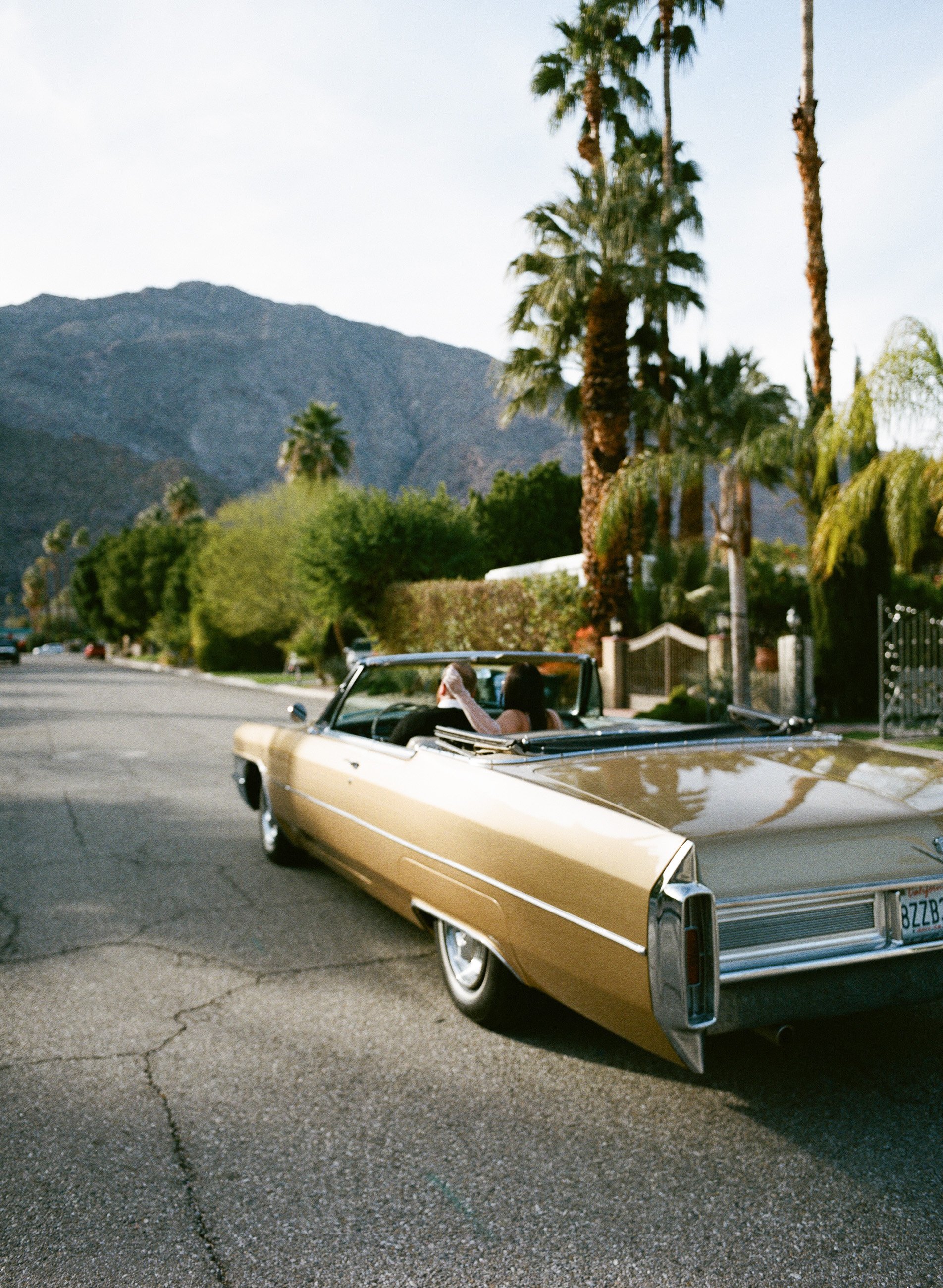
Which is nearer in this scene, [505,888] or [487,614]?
[505,888]

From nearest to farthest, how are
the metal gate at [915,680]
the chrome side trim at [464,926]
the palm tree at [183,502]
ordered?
the chrome side trim at [464,926]
the metal gate at [915,680]
the palm tree at [183,502]

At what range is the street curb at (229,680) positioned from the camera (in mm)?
26266

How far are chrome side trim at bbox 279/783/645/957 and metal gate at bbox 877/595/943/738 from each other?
32.6 feet

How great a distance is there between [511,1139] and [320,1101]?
64cm

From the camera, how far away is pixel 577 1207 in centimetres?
252

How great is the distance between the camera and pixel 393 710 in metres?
5.48

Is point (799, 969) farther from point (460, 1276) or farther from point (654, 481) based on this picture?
point (654, 481)

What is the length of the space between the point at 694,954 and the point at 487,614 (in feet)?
69.2

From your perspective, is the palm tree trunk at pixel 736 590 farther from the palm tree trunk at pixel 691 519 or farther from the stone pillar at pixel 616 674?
the palm tree trunk at pixel 691 519

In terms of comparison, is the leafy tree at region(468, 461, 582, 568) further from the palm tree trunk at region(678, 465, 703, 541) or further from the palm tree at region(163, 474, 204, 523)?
the palm tree trunk at region(678, 465, 703, 541)

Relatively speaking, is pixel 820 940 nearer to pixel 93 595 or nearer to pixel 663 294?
pixel 663 294

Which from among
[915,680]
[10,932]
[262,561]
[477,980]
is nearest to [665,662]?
[915,680]

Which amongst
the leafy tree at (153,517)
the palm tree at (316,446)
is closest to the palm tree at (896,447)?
the palm tree at (316,446)

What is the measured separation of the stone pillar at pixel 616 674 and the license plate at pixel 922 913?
16.5 m
